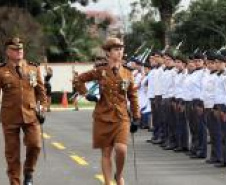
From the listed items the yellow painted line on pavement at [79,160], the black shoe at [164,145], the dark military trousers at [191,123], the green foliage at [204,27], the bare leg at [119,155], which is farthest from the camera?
the green foliage at [204,27]

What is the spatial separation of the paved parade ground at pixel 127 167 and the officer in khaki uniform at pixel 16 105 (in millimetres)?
1276

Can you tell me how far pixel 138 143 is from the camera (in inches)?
794

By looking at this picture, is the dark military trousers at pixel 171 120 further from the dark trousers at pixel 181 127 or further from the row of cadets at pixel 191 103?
the dark trousers at pixel 181 127

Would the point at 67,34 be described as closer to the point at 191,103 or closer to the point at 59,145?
the point at 59,145

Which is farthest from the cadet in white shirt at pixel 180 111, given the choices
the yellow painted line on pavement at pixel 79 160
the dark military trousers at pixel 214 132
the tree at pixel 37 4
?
the tree at pixel 37 4

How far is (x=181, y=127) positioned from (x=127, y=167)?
2.97m

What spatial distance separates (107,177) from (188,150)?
6695mm

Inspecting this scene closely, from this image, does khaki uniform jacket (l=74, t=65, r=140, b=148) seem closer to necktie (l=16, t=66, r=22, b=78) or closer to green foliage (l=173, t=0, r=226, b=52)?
necktie (l=16, t=66, r=22, b=78)

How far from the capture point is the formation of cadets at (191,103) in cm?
1522

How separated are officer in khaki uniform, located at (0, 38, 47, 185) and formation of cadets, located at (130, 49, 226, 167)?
4021 mm

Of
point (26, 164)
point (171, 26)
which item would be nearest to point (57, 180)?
point (26, 164)

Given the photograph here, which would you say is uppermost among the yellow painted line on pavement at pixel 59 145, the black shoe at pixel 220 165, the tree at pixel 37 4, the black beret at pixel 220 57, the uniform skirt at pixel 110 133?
the tree at pixel 37 4

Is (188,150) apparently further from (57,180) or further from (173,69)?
(57,180)

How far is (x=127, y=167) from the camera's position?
15.2m
